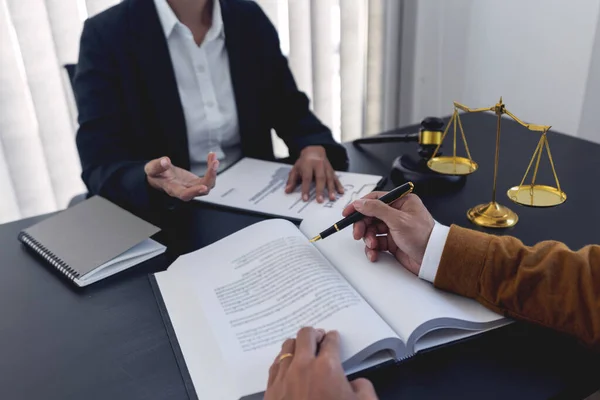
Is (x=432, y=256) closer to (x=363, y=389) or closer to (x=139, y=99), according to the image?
(x=363, y=389)

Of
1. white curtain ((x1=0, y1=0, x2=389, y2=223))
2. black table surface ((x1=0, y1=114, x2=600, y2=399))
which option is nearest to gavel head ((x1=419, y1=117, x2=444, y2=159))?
black table surface ((x1=0, y1=114, x2=600, y2=399))

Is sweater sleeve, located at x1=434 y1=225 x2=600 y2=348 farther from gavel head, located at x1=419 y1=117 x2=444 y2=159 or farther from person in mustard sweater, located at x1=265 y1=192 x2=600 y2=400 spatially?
gavel head, located at x1=419 y1=117 x2=444 y2=159

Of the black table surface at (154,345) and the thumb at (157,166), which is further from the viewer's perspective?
the thumb at (157,166)

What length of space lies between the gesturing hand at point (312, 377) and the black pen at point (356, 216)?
0.26m

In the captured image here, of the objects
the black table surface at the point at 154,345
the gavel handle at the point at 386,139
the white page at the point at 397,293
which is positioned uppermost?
the gavel handle at the point at 386,139

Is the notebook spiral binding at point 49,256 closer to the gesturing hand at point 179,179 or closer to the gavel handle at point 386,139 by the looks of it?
the gesturing hand at point 179,179

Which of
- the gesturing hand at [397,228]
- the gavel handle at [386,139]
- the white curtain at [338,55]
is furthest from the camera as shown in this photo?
the white curtain at [338,55]

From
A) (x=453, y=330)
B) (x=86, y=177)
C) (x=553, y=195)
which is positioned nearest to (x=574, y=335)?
(x=453, y=330)

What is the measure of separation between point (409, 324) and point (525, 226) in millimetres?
408

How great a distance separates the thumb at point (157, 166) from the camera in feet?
3.23

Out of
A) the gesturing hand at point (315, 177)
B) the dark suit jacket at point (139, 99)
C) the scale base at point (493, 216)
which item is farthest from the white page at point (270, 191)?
the scale base at point (493, 216)

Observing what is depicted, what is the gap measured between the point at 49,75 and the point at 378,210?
1386 mm

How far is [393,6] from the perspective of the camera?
2.35 meters

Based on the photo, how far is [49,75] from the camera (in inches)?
67.4
